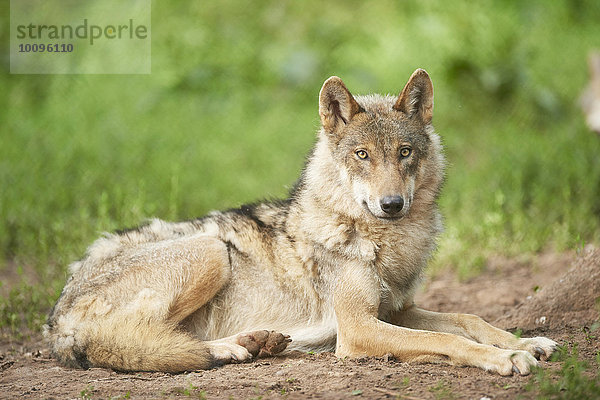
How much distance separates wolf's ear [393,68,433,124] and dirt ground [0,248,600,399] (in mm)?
2018

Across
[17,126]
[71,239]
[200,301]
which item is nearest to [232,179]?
[71,239]

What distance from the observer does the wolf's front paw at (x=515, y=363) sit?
458cm

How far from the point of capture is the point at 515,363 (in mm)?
4629

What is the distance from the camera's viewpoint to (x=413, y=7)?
14406mm

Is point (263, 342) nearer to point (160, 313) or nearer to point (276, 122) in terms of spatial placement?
point (160, 313)

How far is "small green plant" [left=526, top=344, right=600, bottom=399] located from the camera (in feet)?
12.9

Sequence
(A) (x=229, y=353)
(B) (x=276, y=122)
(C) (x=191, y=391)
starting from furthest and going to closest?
(B) (x=276, y=122)
(A) (x=229, y=353)
(C) (x=191, y=391)

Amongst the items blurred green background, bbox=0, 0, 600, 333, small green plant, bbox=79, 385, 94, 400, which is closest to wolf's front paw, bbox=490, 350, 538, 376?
small green plant, bbox=79, 385, 94, 400

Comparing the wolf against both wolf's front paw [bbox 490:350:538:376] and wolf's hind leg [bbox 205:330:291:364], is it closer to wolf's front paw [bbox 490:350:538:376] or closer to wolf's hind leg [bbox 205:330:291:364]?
wolf's hind leg [bbox 205:330:291:364]

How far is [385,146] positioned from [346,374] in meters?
1.79

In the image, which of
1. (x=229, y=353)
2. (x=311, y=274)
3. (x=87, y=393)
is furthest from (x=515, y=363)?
(x=87, y=393)

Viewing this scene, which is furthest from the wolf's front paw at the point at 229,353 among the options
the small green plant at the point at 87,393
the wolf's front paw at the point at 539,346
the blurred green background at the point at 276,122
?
the blurred green background at the point at 276,122

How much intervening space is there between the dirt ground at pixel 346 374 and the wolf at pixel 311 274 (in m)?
0.18

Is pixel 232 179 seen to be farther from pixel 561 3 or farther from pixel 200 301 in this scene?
pixel 561 3
